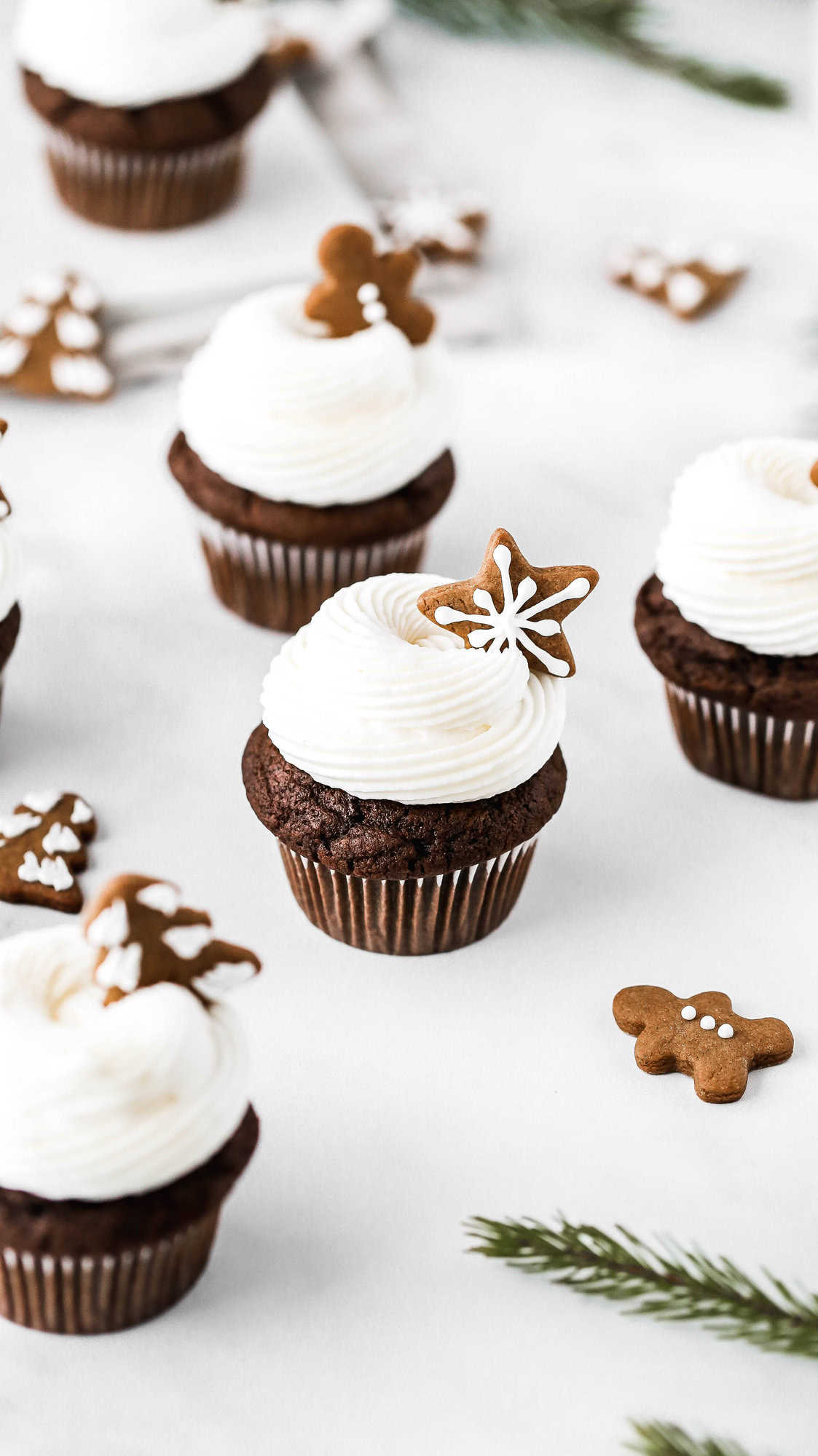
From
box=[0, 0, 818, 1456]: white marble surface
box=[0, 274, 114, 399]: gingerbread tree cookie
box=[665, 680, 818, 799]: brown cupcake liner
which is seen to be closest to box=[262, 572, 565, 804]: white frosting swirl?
box=[0, 0, 818, 1456]: white marble surface

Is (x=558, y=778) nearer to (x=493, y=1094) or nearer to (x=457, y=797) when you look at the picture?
(x=457, y=797)

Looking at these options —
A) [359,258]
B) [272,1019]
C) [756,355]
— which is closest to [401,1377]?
[272,1019]

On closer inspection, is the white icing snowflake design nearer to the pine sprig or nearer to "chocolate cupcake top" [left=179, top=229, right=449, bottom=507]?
"chocolate cupcake top" [left=179, top=229, right=449, bottom=507]

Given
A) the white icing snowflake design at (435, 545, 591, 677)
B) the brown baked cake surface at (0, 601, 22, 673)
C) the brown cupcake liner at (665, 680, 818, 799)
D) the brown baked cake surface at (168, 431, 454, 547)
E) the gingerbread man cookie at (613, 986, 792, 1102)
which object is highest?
the white icing snowflake design at (435, 545, 591, 677)

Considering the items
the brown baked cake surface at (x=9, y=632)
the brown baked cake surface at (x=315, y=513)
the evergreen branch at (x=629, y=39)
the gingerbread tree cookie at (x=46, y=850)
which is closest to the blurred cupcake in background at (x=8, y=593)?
the brown baked cake surface at (x=9, y=632)

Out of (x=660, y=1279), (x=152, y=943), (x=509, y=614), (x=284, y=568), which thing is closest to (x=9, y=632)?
(x=284, y=568)

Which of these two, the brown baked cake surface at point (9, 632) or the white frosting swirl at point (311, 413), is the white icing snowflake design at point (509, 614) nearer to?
the white frosting swirl at point (311, 413)
